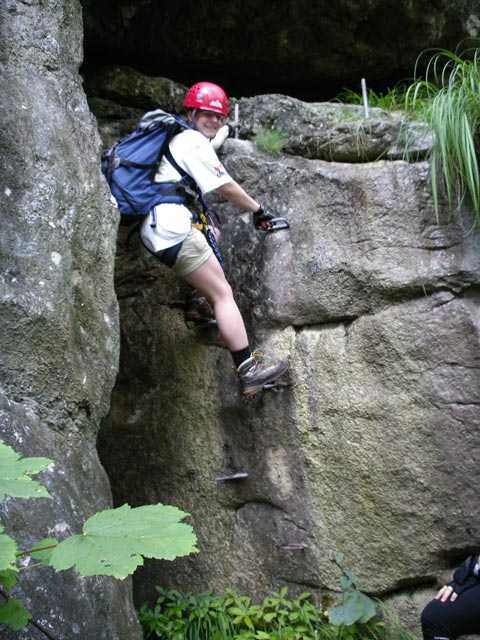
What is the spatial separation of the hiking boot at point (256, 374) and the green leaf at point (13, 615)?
7.91ft

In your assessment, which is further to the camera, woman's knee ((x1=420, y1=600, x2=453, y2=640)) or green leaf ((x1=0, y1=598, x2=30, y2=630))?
woman's knee ((x1=420, y1=600, x2=453, y2=640))

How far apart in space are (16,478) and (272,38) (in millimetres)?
4693

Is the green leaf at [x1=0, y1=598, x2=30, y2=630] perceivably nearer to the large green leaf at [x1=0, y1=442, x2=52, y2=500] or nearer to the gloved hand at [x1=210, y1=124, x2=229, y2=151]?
the large green leaf at [x1=0, y1=442, x2=52, y2=500]

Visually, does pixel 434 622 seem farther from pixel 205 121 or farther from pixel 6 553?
pixel 205 121

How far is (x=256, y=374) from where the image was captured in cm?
402

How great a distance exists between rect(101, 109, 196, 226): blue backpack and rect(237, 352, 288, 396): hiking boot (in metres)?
0.99

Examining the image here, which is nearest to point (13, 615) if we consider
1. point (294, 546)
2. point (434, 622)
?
point (434, 622)

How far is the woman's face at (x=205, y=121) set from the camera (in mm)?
4191

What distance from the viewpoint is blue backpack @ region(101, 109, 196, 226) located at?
3.96m

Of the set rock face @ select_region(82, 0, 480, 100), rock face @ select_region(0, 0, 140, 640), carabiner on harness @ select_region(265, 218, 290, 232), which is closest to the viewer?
rock face @ select_region(0, 0, 140, 640)

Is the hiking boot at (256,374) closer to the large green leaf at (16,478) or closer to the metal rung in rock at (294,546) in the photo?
the metal rung in rock at (294,546)

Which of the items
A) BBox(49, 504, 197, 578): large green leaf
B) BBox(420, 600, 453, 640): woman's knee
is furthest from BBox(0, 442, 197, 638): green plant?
BBox(420, 600, 453, 640): woman's knee

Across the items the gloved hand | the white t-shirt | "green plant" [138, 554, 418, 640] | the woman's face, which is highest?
the woman's face

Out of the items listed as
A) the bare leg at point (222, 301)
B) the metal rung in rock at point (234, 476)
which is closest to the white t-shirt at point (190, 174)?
the bare leg at point (222, 301)
